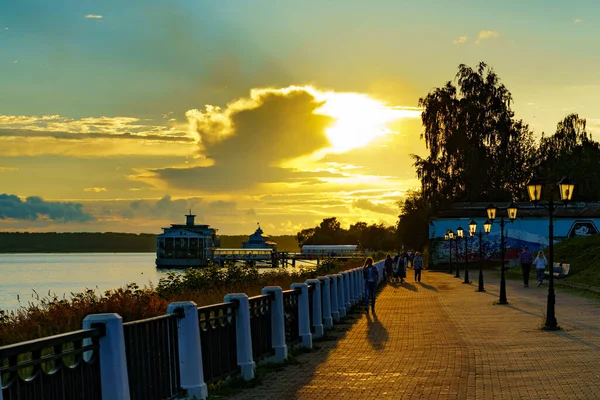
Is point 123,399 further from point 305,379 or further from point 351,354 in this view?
point 351,354

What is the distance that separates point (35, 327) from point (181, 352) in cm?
369

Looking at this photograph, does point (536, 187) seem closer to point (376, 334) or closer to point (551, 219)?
point (551, 219)

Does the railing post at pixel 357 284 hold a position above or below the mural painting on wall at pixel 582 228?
below

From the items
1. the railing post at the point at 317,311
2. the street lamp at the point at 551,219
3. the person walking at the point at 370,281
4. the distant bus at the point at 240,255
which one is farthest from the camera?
the distant bus at the point at 240,255

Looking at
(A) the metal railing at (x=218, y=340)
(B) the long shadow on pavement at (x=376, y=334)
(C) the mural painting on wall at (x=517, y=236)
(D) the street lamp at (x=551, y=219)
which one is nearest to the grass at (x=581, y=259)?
(D) the street lamp at (x=551, y=219)

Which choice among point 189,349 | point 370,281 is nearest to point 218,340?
point 189,349

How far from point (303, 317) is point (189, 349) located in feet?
23.3

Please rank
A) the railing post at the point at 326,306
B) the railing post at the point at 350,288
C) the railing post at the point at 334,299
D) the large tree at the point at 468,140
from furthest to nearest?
the large tree at the point at 468,140 → the railing post at the point at 350,288 → the railing post at the point at 334,299 → the railing post at the point at 326,306

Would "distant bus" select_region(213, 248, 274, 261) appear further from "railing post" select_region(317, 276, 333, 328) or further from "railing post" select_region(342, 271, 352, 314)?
"railing post" select_region(317, 276, 333, 328)

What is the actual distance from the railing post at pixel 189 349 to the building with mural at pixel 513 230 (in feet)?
220

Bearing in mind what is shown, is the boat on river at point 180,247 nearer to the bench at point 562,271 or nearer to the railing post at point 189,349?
the bench at point 562,271

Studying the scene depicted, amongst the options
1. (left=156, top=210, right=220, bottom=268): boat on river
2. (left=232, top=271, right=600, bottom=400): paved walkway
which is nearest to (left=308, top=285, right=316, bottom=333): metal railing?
(left=232, top=271, right=600, bottom=400): paved walkway

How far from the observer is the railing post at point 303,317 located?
56.3 ft

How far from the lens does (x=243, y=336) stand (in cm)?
1263
